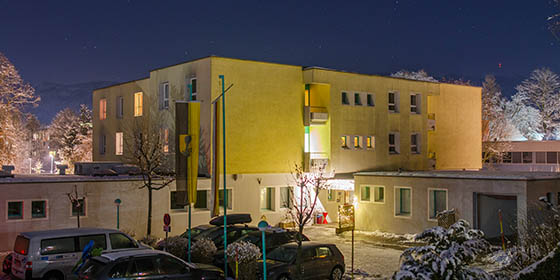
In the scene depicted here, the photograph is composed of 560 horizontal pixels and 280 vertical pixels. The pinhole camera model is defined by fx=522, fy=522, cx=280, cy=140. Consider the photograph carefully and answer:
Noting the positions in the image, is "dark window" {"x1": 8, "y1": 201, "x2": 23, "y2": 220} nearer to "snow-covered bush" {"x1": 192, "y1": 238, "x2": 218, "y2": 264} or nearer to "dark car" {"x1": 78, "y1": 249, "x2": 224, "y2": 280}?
"snow-covered bush" {"x1": 192, "y1": 238, "x2": 218, "y2": 264}

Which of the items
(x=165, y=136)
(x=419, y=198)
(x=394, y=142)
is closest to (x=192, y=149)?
(x=165, y=136)

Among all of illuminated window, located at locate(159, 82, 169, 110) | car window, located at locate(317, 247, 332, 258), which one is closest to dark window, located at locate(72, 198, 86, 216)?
illuminated window, located at locate(159, 82, 169, 110)

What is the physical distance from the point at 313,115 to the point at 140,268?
65.9ft

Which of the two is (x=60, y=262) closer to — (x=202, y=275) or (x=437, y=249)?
(x=202, y=275)

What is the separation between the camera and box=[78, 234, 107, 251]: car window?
1661 centimetres

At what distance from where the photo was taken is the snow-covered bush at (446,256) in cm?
1002

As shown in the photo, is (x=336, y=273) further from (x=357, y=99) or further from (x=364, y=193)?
(x=357, y=99)

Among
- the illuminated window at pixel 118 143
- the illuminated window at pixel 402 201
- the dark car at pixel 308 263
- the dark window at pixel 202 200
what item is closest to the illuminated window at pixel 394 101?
the illuminated window at pixel 402 201

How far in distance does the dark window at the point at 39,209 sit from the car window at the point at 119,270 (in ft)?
38.5

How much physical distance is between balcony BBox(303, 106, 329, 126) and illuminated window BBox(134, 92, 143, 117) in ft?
38.0

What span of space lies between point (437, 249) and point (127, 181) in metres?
18.4

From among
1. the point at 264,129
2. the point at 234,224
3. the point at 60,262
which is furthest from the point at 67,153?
the point at 60,262

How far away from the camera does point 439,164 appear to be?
132 feet

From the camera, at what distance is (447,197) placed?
25.9 m
